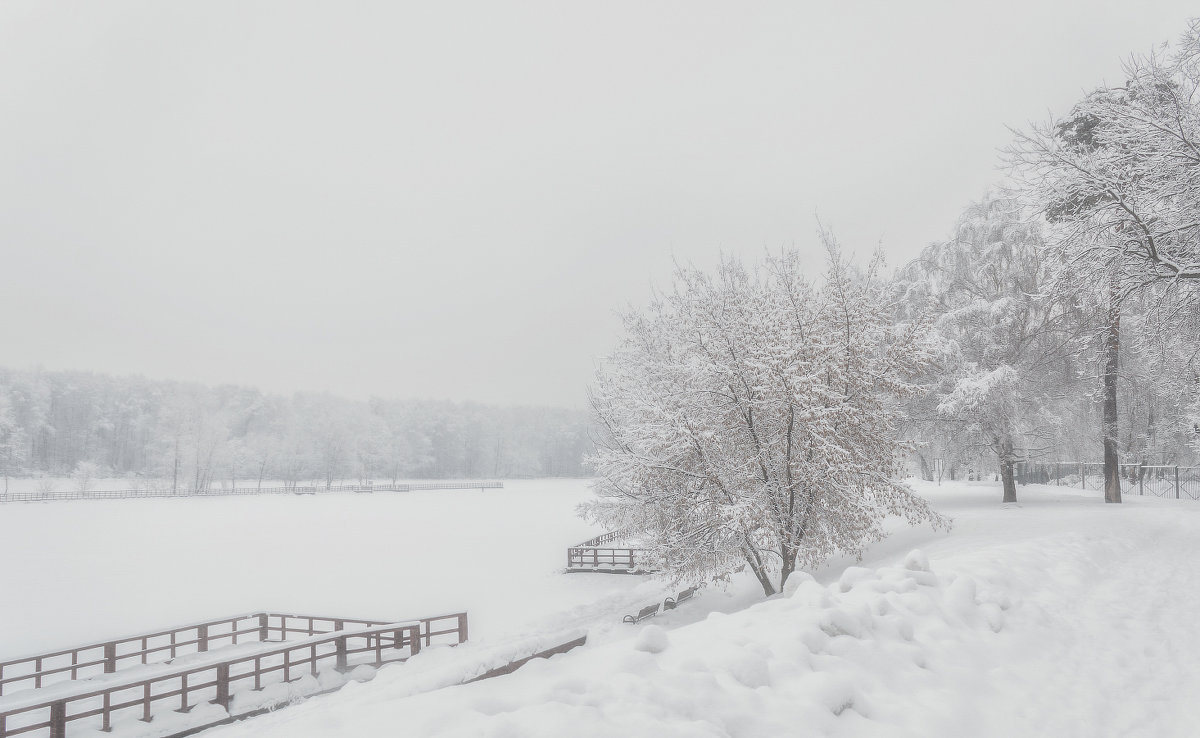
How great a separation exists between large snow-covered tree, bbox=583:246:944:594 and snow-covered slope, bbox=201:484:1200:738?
12.8ft

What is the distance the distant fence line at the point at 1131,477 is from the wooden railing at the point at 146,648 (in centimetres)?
2989

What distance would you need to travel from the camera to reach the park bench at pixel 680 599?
15559 millimetres

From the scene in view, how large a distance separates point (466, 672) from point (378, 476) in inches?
5182

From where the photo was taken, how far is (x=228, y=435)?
319 feet

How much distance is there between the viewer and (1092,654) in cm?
598

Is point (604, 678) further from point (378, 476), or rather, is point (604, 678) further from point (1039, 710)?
point (378, 476)

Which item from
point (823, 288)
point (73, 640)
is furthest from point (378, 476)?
point (823, 288)

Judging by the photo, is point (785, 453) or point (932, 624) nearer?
point (932, 624)

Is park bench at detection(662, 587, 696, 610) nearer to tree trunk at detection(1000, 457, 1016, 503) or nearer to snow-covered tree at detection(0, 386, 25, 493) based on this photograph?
tree trunk at detection(1000, 457, 1016, 503)

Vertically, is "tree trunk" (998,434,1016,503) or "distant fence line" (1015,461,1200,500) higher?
"tree trunk" (998,434,1016,503)

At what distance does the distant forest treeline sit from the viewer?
88.9 metres

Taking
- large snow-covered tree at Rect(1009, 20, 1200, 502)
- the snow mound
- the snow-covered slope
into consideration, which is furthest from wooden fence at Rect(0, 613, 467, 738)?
large snow-covered tree at Rect(1009, 20, 1200, 502)

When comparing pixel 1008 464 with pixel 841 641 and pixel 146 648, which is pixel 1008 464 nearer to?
pixel 841 641

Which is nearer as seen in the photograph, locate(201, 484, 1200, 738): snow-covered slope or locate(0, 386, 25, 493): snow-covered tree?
locate(201, 484, 1200, 738): snow-covered slope
